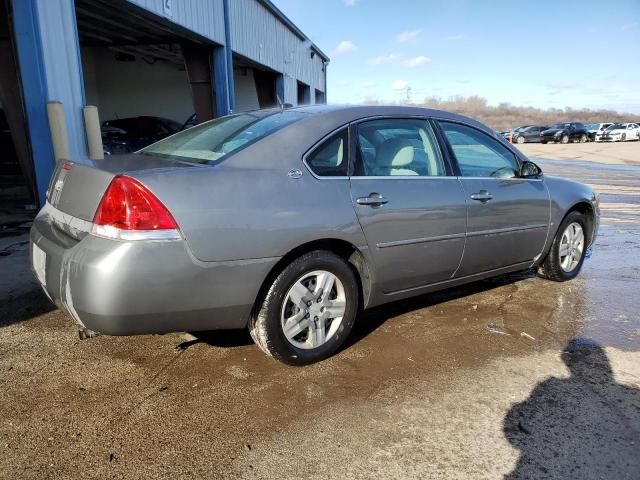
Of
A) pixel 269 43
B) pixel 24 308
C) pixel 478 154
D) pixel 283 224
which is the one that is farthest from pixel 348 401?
pixel 269 43

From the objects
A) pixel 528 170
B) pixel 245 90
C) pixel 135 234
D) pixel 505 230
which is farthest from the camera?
pixel 245 90

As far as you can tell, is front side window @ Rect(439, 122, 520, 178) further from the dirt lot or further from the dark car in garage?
the dark car in garage

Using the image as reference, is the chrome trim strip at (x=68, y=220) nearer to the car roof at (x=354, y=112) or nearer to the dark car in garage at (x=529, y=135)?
the car roof at (x=354, y=112)

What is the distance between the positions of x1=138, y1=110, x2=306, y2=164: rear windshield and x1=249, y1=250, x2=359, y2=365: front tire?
76 centimetres

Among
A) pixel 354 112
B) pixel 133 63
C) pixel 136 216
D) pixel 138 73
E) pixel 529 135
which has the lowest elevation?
pixel 529 135

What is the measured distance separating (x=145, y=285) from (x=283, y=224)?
30.4 inches

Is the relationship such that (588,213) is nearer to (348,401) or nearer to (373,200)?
(373,200)

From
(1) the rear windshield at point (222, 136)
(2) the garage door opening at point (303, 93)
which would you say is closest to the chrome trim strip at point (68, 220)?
(1) the rear windshield at point (222, 136)

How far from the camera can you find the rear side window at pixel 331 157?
9.58 feet

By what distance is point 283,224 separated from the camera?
2.66m

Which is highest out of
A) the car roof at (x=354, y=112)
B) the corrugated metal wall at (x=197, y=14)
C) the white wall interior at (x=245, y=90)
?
the corrugated metal wall at (x=197, y=14)

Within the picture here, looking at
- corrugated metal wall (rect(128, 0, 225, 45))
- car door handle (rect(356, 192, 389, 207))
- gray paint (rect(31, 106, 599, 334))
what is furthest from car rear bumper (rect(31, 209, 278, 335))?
corrugated metal wall (rect(128, 0, 225, 45))

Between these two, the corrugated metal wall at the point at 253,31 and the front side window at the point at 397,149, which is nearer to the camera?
the front side window at the point at 397,149

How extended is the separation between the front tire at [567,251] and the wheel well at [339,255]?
7.34 ft
